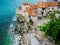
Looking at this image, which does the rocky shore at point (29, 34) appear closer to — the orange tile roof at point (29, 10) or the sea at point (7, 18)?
the sea at point (7, 18)

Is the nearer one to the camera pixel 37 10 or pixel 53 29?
pixel 53 29

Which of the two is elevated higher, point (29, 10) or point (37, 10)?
point (29, 10)

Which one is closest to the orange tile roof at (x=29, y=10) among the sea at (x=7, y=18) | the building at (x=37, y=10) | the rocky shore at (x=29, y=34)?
the building at (x=37, y=10)

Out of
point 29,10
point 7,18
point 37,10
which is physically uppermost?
point 29,10

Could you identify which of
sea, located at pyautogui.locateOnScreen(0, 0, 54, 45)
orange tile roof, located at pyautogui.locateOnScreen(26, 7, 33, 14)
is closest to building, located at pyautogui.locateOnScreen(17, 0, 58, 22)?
orange tile roof, located at pyautogui.locateOnScreen(26, 7, 33, 14)

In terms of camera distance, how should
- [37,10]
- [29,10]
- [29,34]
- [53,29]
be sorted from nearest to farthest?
[53,29]
[29,34]
[29,10]
[37,10]

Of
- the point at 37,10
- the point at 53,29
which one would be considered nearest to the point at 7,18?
the point at 37,10

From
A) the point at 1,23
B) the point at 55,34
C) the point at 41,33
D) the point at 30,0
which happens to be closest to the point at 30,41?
the point at 41,33

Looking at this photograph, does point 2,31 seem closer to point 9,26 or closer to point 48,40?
point 9,26

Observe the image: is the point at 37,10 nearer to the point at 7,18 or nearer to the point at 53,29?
the point at 7,18
